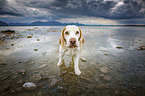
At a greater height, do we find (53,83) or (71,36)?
(71,36)

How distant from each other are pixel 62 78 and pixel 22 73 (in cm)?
194

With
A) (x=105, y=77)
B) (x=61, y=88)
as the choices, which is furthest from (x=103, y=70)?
(x=61, y=88)

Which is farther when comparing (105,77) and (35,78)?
(105,77)

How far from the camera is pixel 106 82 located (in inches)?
112

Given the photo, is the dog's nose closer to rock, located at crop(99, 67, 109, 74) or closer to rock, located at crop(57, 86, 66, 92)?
rock, located at crop(57, 86, 66, 92)

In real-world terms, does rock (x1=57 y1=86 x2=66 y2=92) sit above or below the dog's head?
below

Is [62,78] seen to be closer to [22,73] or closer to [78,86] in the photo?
[78,86]

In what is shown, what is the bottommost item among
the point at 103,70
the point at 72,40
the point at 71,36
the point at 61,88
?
the point at 61,88

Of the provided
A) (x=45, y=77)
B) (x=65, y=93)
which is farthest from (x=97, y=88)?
(x=45, y=77)

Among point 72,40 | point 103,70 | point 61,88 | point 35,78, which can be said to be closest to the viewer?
point 61,88

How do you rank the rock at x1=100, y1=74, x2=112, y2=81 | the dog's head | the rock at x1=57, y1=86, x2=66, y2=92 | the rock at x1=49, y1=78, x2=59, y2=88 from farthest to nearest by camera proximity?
the rock at x1=100, y1=74, x2=112, y2=81
the dog's head
the rock at x1=49, y1=78, x2=59, y2=88
the rock at x1=57, y1=86, x2=66, y2=92

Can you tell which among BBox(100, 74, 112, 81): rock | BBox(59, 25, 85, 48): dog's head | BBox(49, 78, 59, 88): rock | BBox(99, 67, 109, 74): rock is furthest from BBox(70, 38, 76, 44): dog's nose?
BBox(99, 67, 109, 74): rock

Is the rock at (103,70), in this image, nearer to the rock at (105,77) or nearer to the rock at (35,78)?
the rock at (105,77)

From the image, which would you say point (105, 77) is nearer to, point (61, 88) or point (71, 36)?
point (61, 88)
